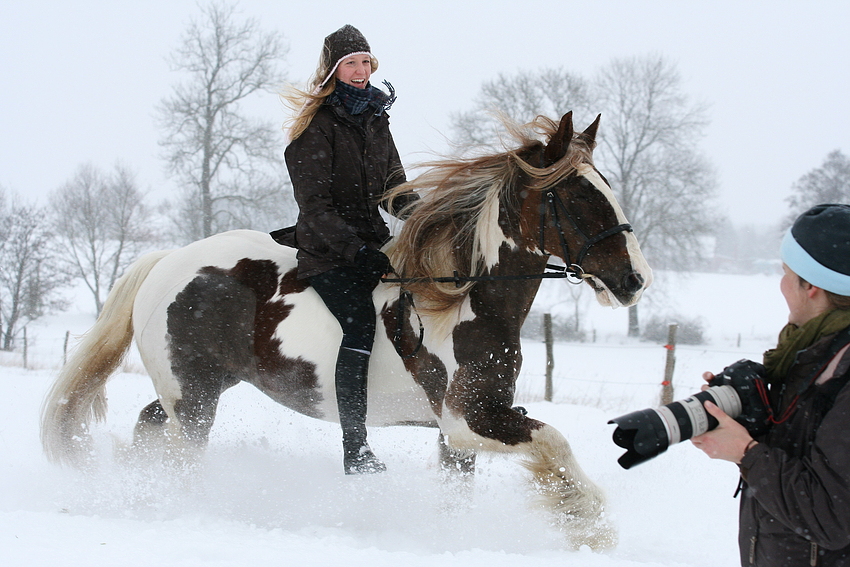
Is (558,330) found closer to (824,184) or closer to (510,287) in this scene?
(824,184)

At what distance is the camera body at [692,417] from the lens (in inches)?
54.5

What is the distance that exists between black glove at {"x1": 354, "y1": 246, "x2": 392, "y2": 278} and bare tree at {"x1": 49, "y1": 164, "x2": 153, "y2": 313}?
2681 cm

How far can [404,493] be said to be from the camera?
360 cm

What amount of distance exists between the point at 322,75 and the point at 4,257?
26177mm

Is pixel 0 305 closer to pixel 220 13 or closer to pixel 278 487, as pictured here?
pixel 220 13

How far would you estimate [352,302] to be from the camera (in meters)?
3.14

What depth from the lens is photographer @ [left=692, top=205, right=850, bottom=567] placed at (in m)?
1.28

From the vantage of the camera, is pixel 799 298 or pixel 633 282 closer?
pixel 799 298

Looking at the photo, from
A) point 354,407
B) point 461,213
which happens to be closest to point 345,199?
point 461,213

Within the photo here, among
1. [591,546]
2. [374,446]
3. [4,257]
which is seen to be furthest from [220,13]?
[591,546]

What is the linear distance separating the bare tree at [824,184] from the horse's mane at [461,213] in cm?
2684

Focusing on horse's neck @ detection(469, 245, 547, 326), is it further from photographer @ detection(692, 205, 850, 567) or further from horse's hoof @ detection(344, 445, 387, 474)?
photographer @ detection(692, 205, 850, 567)

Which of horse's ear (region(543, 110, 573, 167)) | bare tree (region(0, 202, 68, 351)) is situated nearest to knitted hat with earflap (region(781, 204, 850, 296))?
horse's ear (region(543, 110, 573, 167))

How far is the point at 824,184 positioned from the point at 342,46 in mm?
29706
